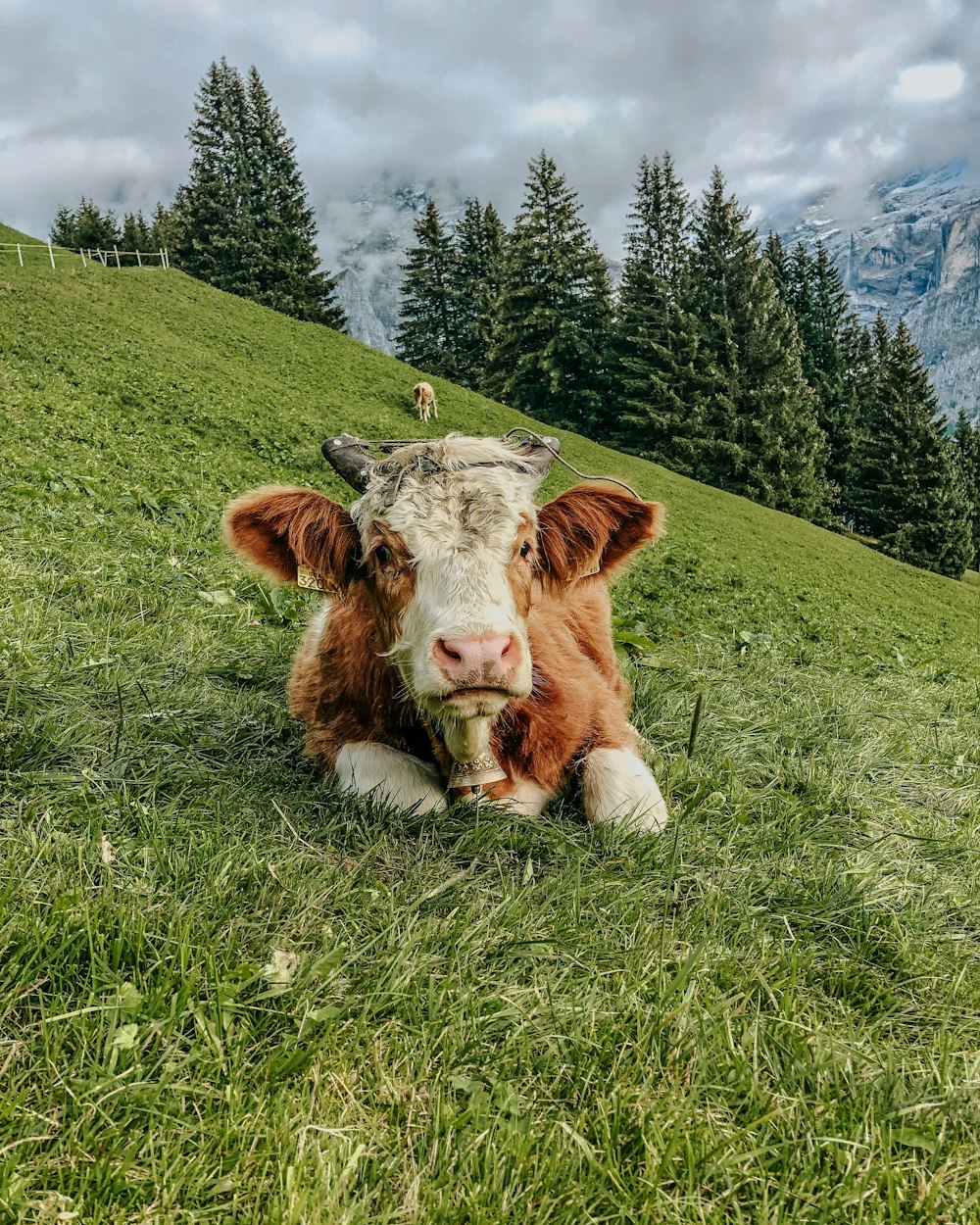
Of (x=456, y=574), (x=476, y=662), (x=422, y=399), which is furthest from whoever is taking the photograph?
(x=422, y=399)

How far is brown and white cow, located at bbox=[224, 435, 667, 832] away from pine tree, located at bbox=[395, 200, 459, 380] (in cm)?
4871

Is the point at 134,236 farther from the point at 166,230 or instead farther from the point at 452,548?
the point at 452,548

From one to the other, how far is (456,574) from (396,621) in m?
0.42

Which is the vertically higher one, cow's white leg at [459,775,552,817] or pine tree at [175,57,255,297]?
pine tree at [175,57,255,297]

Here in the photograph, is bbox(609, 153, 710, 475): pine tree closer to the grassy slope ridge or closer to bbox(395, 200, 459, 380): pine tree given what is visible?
bbox(395, 200, 459, 380): pine tree

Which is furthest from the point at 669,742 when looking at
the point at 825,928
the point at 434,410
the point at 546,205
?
the point at 546,205

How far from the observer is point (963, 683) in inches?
377

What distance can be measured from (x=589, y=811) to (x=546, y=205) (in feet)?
146

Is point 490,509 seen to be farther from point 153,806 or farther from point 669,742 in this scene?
point 669,742

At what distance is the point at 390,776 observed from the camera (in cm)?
321

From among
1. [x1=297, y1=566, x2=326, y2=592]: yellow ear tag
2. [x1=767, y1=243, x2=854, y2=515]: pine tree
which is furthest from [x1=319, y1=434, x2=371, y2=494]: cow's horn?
[x1=767, y1=243, x2=854, y2=515]: pine tree

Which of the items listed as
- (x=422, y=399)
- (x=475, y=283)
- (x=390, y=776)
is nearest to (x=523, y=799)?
(x=390, y=776)

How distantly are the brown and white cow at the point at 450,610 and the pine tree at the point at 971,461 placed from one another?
197 feet

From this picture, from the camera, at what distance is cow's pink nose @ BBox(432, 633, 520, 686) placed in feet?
8.33
